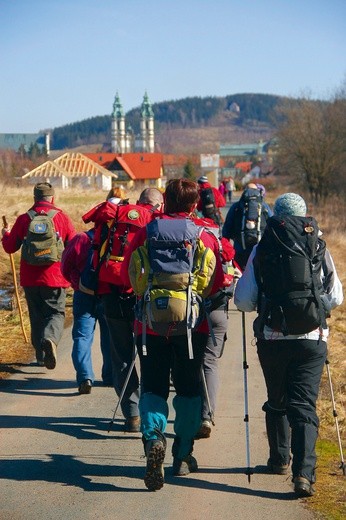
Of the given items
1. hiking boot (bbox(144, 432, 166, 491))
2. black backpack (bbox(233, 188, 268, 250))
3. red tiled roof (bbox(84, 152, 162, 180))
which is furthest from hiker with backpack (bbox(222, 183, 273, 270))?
red tiled roof (bbox(84, 152, 162, 180))

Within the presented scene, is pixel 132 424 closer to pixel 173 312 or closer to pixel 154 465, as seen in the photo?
pixel 154 465

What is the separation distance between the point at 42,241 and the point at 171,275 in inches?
140

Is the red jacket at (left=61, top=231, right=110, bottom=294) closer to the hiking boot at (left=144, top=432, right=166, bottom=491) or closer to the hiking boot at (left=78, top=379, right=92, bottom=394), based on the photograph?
the hiking boot at (left=78, top=379, right=92, bottom=394)

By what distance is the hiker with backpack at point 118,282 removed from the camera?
6.74 meters

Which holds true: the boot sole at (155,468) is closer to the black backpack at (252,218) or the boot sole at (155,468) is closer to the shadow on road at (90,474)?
the shadow on road at (90,474)

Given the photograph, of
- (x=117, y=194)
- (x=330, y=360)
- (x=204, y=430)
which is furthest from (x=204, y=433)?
(x=330, y=360)

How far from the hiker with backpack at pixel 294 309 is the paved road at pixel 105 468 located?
0.46 meters

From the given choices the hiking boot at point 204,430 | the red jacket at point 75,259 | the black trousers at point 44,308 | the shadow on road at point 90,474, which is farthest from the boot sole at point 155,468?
the black trousers at point 44,308

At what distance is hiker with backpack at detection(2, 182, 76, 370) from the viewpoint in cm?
868

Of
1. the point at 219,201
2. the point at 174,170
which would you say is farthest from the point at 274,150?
the point at 174,170

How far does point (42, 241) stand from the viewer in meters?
8.67

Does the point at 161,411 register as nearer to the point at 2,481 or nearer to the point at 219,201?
the point at 2,481

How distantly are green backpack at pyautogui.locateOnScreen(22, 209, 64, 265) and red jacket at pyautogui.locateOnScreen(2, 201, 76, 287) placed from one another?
104mm

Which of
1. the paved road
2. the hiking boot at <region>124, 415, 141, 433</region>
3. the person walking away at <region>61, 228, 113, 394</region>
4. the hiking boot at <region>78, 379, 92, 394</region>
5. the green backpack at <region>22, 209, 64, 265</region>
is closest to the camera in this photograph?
the paved road
